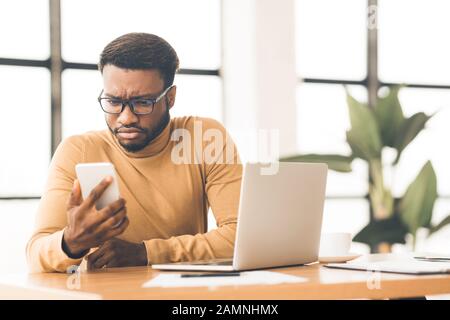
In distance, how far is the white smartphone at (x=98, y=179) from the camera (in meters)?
1.65

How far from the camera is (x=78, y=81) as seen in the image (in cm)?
399

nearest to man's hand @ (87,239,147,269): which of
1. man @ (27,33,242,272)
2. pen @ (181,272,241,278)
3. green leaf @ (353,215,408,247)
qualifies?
man @ (27,33,242,272)

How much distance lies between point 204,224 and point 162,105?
0.41 metres

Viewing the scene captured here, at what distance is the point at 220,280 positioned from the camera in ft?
5.03

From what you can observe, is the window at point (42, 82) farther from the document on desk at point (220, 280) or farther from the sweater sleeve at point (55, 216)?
the document on desk at point (220, 280)

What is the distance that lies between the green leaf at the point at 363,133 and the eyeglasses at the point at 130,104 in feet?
6.01

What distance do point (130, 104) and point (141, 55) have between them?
18 centimetres

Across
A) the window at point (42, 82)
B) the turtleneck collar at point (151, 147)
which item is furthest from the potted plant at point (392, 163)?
the turtleneck collar at point (151, 147)

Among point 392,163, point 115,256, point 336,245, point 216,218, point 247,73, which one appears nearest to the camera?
point 115,256

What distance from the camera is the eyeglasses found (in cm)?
221

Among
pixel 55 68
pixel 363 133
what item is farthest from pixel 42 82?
pixel 363 133

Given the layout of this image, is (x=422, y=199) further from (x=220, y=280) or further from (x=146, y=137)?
(x=220, y=280)

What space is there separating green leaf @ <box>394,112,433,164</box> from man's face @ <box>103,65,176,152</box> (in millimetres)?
1928
